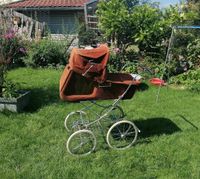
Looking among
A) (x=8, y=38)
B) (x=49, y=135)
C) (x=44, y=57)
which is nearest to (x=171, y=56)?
(x=44, y=57)

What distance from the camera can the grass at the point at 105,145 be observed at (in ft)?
17.8

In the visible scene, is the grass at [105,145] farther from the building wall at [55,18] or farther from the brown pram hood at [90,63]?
the building wall at [55,18]

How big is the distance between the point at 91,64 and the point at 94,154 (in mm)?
1219

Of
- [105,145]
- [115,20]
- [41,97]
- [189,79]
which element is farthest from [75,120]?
[115,20]

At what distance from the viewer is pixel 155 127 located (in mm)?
6953

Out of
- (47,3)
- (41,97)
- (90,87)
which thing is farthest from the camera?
(47,3)

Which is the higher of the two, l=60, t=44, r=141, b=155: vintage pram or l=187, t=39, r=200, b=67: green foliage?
l=60, t=44, r=141, b=155: vintage pram

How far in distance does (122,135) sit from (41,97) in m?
2.79

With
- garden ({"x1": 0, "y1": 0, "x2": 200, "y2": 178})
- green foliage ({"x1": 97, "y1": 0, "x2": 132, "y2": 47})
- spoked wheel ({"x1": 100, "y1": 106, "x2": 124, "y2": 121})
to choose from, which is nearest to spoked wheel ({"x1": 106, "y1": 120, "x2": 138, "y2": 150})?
garden ({"x1": 0, "y1": 0, "x2": 200, "y2": 178})

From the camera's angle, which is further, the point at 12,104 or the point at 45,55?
the point at 45,55

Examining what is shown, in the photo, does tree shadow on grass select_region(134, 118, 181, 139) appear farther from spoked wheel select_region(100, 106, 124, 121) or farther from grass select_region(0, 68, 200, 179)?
spoked wheel select_region(100, 106, 124, 121)

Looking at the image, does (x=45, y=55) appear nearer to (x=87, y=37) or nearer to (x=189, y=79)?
(x=87, y=37)

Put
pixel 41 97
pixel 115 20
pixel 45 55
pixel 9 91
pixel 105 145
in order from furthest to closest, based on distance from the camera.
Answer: pixel 45 55 → pixel 115 20 → pixel 41 97 → pixel 9 91 → pixel 105 145

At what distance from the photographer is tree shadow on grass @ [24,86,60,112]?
26.0 ft
